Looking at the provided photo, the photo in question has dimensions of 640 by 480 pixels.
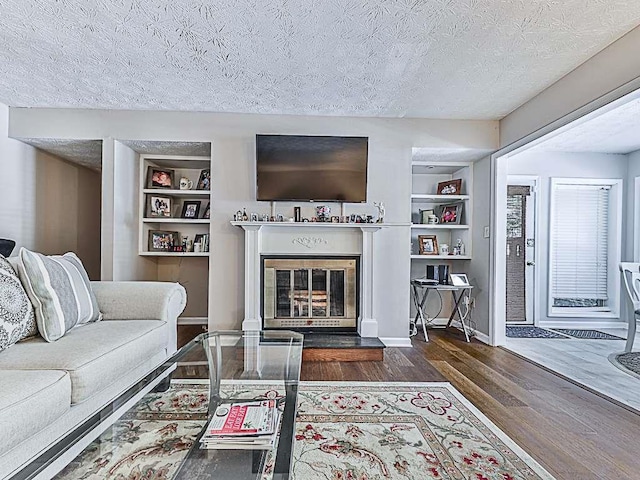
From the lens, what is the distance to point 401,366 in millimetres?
3375

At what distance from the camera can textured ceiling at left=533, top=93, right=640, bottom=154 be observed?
147 inches

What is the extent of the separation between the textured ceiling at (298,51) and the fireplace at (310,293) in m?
1.52

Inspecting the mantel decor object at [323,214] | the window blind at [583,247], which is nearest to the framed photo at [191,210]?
the mantel decor object at [323,214]

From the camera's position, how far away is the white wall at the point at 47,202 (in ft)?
12.9

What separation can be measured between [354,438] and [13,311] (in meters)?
1.75

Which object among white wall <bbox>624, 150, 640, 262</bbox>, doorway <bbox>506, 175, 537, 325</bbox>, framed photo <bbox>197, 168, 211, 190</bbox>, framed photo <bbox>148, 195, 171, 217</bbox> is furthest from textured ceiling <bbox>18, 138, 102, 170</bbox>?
white wall <bbox>624, 150, 640, 262</bbox>

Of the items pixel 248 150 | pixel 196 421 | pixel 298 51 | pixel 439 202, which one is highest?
pixel 298 51

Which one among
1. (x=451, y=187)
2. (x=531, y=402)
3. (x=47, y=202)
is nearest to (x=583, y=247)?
(x=451, y=187)

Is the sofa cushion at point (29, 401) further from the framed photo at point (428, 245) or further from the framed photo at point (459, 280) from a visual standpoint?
the framed photo at point (428, 245)

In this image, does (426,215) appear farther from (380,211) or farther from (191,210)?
(191,210)

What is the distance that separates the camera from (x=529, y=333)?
4.82 meters

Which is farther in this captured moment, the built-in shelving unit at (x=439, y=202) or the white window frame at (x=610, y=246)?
the white window frame at (x=610, y=246)

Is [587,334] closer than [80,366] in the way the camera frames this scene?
No

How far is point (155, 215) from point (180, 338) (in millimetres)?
1418
